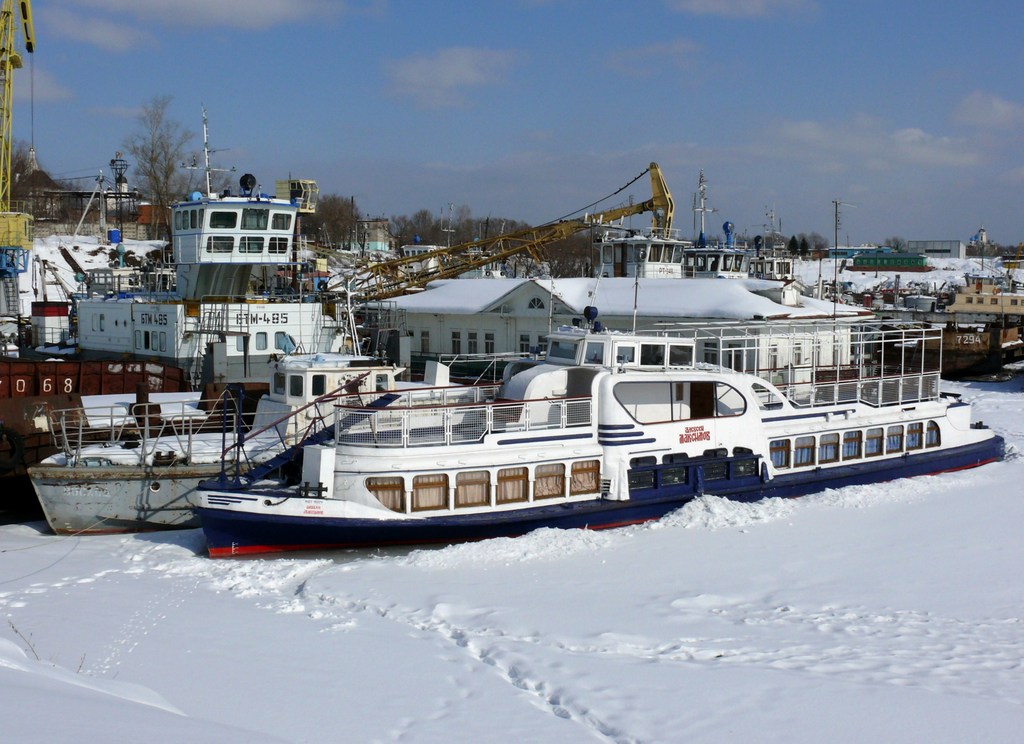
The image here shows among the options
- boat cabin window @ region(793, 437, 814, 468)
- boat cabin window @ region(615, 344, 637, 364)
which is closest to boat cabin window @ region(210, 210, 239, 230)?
boat cabin window @ region(615, 344, 637, 364)

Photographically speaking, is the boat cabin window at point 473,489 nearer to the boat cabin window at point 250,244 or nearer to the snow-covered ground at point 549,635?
the snow-covered ground at point 549,635

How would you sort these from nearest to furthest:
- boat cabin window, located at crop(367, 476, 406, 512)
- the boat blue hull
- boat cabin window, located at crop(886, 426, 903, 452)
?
1. the boat blue hull
2. boat cabin window, located at crop(367, 476, 406, 512)
3. boat cabin window, located at crop(886, 426, 903, 452)

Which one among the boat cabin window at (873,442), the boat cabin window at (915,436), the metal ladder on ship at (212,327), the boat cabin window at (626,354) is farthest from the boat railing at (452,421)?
the metal ladder on ship at (212,327)

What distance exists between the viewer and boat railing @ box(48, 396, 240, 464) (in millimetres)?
17422

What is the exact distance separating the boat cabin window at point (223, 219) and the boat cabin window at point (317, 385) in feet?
48.3

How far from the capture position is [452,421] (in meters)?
16.7

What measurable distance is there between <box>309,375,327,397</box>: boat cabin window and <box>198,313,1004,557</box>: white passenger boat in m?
2.93

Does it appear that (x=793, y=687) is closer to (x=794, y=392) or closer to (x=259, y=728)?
(x=259, y=728)

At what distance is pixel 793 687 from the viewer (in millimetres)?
9359

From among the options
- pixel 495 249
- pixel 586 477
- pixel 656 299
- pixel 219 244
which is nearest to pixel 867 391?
pixel 586 477

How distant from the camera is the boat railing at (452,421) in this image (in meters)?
15.8

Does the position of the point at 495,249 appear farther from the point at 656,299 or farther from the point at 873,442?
the point at 873,442

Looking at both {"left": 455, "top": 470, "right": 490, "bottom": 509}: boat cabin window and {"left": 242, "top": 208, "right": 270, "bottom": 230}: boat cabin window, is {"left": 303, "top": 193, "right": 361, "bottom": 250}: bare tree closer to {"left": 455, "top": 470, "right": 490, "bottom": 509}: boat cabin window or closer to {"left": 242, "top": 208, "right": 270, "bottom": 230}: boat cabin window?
{"left": 242, "top": 208, "right": 270, "bottom": 230}: boat cabin window

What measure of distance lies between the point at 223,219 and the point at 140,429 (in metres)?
15.1
